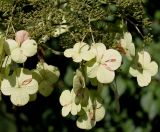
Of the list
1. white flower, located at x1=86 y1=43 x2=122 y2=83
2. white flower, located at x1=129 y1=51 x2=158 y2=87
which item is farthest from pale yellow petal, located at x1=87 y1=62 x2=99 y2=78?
white flower, located at x1=129 y1=51 x2=158 y2=87

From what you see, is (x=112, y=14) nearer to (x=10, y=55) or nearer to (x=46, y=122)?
(x=10, y=55)

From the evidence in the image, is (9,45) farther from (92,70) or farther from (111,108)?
(111,108)

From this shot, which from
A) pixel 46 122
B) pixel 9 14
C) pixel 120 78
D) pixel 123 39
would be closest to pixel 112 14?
pixel 123 39

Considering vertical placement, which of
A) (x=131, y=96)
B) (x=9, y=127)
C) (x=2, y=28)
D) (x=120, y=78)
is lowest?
(x=9, y=127)

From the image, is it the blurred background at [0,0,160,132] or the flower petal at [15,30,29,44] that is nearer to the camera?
the flower petal at [15,30,29,44]

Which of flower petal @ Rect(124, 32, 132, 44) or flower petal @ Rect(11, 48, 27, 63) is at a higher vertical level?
flower petal @ Rect(11, 48, 27, 63)

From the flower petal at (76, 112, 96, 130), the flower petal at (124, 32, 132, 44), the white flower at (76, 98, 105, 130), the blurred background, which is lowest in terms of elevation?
the blurred background

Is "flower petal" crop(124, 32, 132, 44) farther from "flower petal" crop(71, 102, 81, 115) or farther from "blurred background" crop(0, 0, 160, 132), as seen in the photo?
"blurred background" crop(0, 0, 160, 132)
